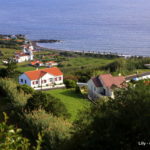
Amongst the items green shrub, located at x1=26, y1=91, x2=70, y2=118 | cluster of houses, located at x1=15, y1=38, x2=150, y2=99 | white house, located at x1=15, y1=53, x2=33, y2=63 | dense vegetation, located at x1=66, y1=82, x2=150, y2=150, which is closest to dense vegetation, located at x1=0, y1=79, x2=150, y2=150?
dense vegetation, located at x1=66, y1=82, x2=150, y2=150

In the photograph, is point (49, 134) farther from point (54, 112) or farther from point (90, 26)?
point (90, 26)

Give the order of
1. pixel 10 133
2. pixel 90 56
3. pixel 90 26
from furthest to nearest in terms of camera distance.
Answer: pixel 90 26, pixel 90 56, pixel 10 133

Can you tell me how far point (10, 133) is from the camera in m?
3.46

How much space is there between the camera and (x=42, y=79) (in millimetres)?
24297

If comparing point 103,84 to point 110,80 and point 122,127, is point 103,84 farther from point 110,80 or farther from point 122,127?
point 122,127

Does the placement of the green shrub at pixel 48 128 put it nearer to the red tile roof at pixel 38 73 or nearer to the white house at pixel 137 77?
the white house at pixel 137 77

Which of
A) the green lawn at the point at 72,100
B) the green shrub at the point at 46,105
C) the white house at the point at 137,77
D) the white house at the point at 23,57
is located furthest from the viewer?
the white house at the point at 23,57

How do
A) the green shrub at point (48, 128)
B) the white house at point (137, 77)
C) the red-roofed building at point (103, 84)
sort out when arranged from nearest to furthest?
the green shrub at point (48, 128), the red-roofed building at point (103, 84), the white house at point (137, 77)

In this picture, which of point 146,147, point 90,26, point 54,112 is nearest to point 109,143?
point 146,147

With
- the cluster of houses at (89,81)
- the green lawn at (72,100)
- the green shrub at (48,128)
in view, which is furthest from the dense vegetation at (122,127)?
the green lawn at (72,100)

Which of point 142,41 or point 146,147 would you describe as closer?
point 146,147

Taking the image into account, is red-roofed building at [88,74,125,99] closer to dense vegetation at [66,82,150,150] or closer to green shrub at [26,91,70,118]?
green shrub at [26,91,70,118]

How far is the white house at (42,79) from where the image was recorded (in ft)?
78.9

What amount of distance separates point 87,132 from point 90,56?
4511cm
